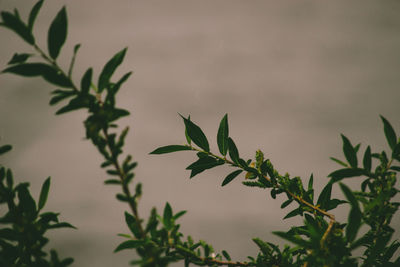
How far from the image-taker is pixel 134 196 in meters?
0.47

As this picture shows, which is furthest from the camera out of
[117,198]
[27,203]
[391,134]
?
[391,134]

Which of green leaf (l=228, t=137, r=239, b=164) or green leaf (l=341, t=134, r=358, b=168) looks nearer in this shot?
green leaf (l=341, t=134, r=358, b=168)

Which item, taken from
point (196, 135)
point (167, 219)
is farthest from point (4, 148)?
point (196, 135)

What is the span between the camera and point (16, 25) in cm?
51

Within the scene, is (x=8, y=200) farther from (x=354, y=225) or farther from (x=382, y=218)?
(x=382, y=218)

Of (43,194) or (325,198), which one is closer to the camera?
(43,194)

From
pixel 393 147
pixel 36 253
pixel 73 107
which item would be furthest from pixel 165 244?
pixel 393 147

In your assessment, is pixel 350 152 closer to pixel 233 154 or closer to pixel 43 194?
pixel 233 154

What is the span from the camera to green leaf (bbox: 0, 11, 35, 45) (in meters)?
0.50

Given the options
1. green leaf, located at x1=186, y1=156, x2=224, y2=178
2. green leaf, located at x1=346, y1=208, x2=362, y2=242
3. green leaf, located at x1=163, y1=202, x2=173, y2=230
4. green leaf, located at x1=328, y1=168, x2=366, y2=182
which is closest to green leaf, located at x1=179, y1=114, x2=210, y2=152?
green leaf, located at x1=186, y1=156, x2=224, y2=178

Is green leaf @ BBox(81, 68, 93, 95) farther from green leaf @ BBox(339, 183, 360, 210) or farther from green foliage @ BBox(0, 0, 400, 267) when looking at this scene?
green leaf @ BBox(339, 183, 360, 210)

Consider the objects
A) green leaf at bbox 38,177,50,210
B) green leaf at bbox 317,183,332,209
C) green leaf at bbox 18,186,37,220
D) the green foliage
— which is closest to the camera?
the green foliage

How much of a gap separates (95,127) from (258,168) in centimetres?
61

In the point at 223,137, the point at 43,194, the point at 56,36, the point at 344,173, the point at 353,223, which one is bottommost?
the point at 353,223
